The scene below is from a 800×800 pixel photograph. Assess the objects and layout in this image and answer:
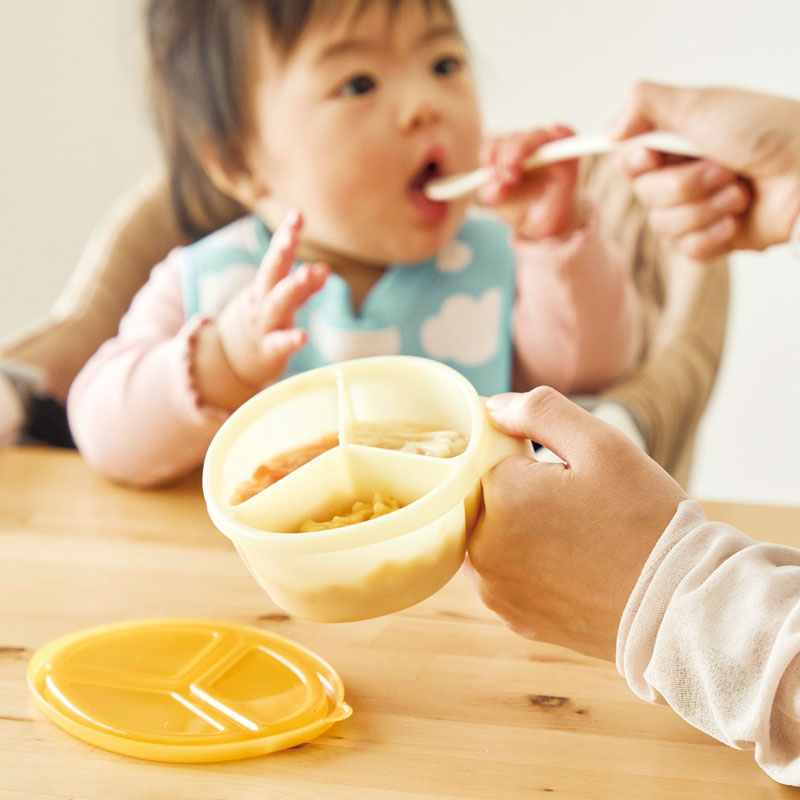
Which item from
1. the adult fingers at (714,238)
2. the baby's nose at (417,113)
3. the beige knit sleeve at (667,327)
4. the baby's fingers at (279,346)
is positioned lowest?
the beige knit sleeve at (667,327)

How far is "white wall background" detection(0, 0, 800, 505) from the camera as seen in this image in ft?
5.67

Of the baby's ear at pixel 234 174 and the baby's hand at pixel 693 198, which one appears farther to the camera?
the baby's ear at pixel 234 174

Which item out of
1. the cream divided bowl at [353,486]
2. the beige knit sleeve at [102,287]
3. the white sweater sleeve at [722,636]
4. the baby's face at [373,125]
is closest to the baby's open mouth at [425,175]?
the baby's face at [373,125]

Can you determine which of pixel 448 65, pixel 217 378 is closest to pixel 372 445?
pixel 217 378

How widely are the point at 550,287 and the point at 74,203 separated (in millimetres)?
1288

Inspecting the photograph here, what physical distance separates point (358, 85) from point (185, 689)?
0.72m

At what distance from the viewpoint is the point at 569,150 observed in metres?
0.89

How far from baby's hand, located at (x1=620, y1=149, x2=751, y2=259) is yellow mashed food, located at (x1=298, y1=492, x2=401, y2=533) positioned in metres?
0.56

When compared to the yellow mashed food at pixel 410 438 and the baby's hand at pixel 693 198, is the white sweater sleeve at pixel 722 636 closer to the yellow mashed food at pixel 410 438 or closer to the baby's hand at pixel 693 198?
the yellow mashed food at pixel 410 438

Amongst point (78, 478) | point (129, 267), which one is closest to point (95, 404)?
point (78, 478)

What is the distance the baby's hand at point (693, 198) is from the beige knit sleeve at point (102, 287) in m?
0.67

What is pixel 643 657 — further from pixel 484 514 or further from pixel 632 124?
pixel 632 124

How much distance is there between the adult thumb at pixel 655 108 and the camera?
0.86 metres

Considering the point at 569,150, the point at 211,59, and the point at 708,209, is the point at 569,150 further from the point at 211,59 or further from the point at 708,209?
the point at 211,59
